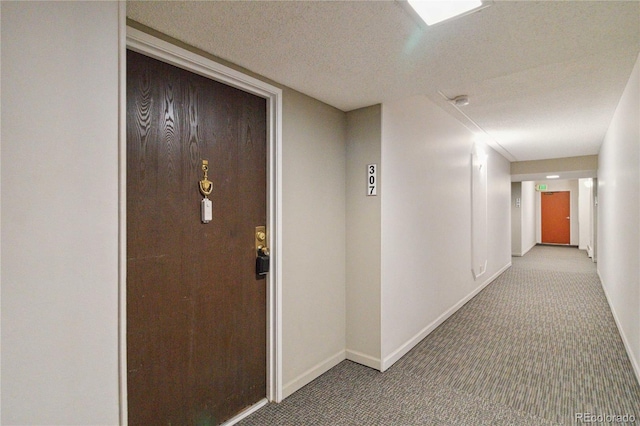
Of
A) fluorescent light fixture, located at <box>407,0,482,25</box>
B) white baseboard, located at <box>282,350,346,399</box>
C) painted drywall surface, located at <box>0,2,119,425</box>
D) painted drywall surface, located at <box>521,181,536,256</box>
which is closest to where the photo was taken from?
painted drywall surface, located at <box>0,2,119,425</box>

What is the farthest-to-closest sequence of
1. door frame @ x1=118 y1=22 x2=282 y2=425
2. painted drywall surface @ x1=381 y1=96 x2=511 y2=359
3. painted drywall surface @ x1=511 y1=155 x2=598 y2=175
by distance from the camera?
painted drywall surface @ x1=511 y1=155 x2=598 y2=175
painted drywall surface @ x1=381 y1=96 x2=511 y2=359
door frame @ x1=118 y1=22 x2=282 y2=425

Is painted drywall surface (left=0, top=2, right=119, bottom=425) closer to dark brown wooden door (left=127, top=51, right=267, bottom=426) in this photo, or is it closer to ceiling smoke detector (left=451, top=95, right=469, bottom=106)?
dark brown wooden door (left=127, top=51, right=267, bottom=426)

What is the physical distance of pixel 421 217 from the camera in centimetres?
339

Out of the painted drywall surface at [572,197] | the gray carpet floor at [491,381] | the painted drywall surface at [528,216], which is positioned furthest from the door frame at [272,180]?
the painted drywall surface at [572,197]

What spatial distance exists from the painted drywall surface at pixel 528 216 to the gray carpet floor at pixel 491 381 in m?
6.42

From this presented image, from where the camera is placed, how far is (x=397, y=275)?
2.96 m

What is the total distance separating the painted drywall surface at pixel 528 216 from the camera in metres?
9.87

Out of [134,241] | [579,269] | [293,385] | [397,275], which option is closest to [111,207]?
[134,241]

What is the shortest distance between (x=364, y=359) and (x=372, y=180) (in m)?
1.49

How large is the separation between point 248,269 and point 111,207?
3.64 feet

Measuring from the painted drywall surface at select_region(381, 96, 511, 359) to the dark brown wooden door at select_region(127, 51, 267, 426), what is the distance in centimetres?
112

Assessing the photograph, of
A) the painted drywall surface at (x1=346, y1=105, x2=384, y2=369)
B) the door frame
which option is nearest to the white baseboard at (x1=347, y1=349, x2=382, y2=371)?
the painted drywall surface at (x1=346, y1=105, x2=384, y2=369)

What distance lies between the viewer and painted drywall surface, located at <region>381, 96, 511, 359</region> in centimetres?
283

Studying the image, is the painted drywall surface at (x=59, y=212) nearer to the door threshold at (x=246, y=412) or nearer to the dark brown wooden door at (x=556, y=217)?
the door threshold at (x=246, y=412)
